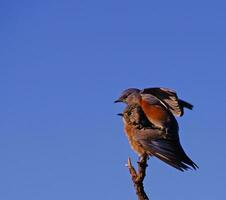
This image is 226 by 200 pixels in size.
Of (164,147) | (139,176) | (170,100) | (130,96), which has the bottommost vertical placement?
(139,176)

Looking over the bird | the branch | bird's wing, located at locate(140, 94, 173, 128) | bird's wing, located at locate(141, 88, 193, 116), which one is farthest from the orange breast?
the branch

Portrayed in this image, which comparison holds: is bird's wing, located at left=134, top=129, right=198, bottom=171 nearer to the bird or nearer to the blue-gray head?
the bird

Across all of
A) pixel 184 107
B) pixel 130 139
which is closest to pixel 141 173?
pixel 130 139

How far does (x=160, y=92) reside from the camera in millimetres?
7828

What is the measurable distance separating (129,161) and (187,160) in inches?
34.3

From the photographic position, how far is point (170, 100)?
25.7ft

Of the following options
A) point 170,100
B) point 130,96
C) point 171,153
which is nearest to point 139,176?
point 171,153

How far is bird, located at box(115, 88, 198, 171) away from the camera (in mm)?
7449

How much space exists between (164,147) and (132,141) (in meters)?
0.60

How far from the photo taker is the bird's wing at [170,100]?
25.4ft

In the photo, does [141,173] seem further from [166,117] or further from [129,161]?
[166,117]

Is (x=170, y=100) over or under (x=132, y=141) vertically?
over

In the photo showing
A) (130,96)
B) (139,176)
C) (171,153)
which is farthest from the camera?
(130,96)

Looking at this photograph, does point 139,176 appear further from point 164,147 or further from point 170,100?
point 170,100
